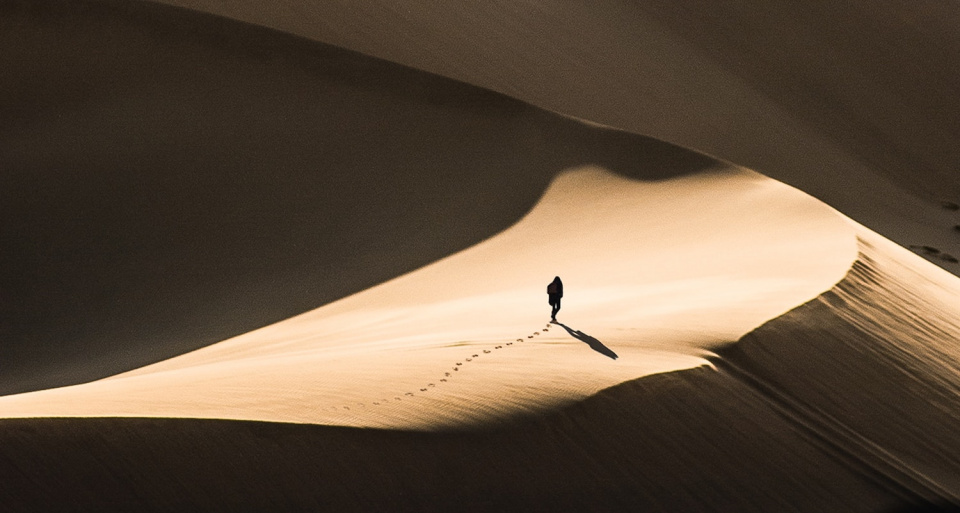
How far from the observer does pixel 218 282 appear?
622 inches

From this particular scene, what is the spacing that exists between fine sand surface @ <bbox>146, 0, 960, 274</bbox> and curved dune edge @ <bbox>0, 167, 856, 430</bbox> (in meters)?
4.32

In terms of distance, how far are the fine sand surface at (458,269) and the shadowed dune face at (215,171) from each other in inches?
1.8

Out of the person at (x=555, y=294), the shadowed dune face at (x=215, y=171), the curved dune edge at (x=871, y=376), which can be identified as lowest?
the curved dune edge at (x=871, y=376)

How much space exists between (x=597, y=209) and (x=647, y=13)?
30.9 ft

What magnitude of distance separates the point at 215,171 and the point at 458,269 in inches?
156

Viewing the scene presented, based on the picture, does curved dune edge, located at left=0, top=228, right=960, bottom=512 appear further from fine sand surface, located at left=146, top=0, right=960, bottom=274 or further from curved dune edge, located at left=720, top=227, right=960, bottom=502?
fine sand surface, located at left=146, top=0, right=960, bottom=274

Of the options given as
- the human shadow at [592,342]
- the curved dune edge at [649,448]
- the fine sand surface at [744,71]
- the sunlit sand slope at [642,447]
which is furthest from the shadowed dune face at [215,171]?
the curved dune edge at [649,448]

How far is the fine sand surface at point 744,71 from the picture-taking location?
2052cm

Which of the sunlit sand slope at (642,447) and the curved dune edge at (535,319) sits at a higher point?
the curved dune edge at (535,319)

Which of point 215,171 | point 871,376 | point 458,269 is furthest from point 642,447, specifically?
point 215,171

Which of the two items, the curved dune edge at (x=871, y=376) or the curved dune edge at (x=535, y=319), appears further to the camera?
the curved dune edge at (x=871, y=376)

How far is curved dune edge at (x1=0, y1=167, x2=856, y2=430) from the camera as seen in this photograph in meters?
8.54

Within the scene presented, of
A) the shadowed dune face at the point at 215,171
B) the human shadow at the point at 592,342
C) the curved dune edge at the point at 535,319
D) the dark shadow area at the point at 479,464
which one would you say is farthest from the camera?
the shadowed dune face at the point at 215,171

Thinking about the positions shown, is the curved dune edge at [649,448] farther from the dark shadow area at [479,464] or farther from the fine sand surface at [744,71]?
the fine sand surface at [744,71]
